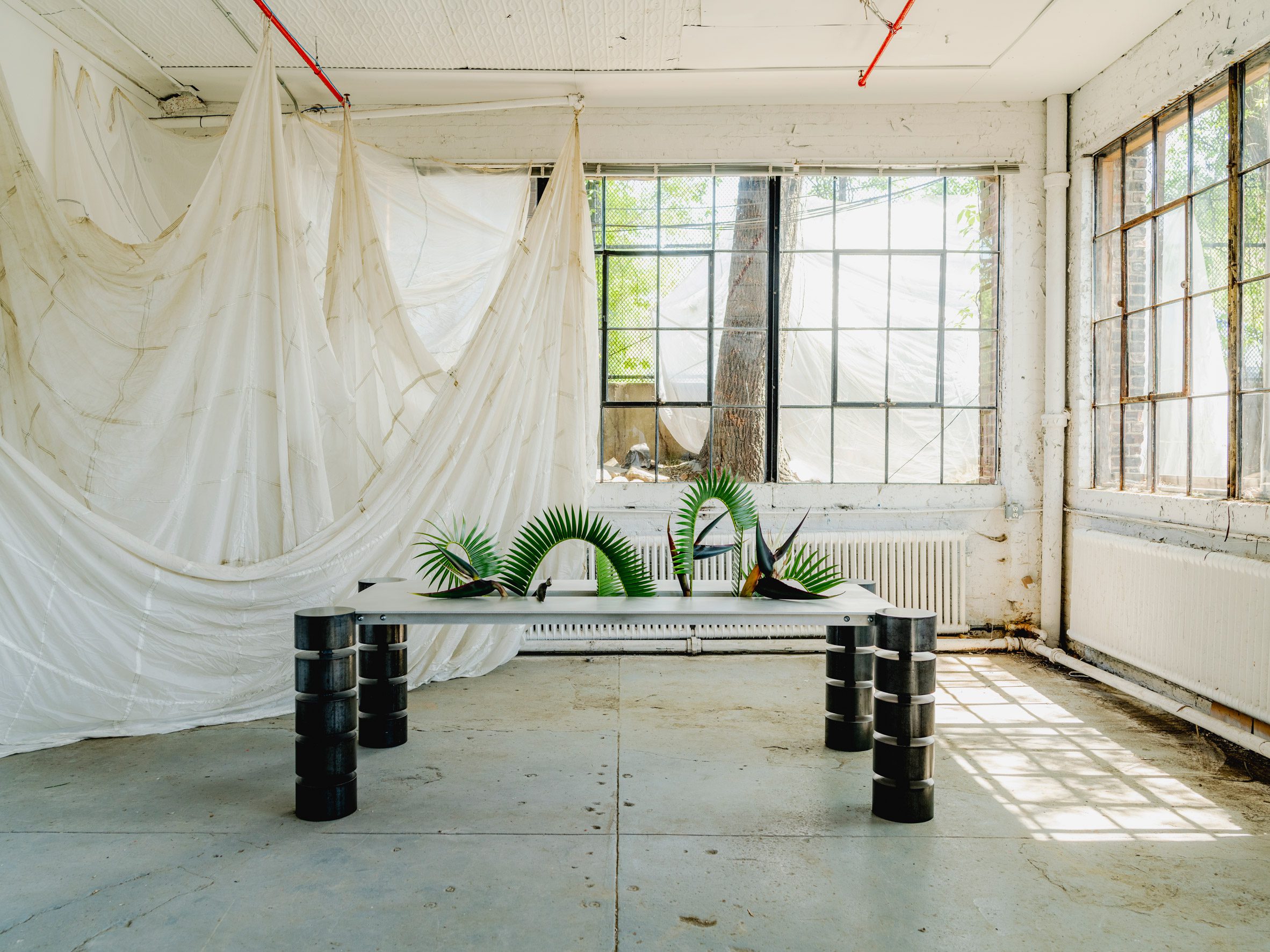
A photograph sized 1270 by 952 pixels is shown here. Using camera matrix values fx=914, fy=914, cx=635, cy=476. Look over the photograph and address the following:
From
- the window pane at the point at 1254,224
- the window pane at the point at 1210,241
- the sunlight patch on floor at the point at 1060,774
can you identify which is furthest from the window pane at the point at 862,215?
the sunlight patch on floor at the point at 1060,774

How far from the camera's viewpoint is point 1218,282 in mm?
3373

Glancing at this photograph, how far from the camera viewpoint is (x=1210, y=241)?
3426 mm

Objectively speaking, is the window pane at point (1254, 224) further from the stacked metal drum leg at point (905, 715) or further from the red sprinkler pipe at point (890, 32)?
the stacked metal drum leg at point (905, 715)

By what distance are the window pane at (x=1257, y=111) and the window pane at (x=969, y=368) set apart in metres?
1.51

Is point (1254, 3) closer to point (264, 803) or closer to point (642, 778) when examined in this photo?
point (642, 778)

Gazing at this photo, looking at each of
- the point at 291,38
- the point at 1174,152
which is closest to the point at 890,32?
the point at 1174,152

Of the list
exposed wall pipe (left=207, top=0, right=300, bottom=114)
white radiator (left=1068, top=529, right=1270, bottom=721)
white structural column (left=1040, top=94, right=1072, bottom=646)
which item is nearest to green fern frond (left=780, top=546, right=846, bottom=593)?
white radiator (left=1068, top=529, right=1270, bottom=721)

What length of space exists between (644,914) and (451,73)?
3584mm

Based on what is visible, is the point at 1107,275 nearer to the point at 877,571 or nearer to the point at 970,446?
the point at 970,446

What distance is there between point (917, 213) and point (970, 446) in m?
1.20

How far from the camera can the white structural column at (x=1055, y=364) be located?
4.40 metres

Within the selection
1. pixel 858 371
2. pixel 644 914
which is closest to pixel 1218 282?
pixel 858 371

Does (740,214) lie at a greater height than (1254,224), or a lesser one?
greater

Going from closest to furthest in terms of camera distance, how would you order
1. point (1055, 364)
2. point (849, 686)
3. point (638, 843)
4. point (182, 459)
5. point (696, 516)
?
1. point (638, 843)
2. point (696, 516)
3. point (849, 686)
4. point (182, 459)
5. point (1055, 364)
